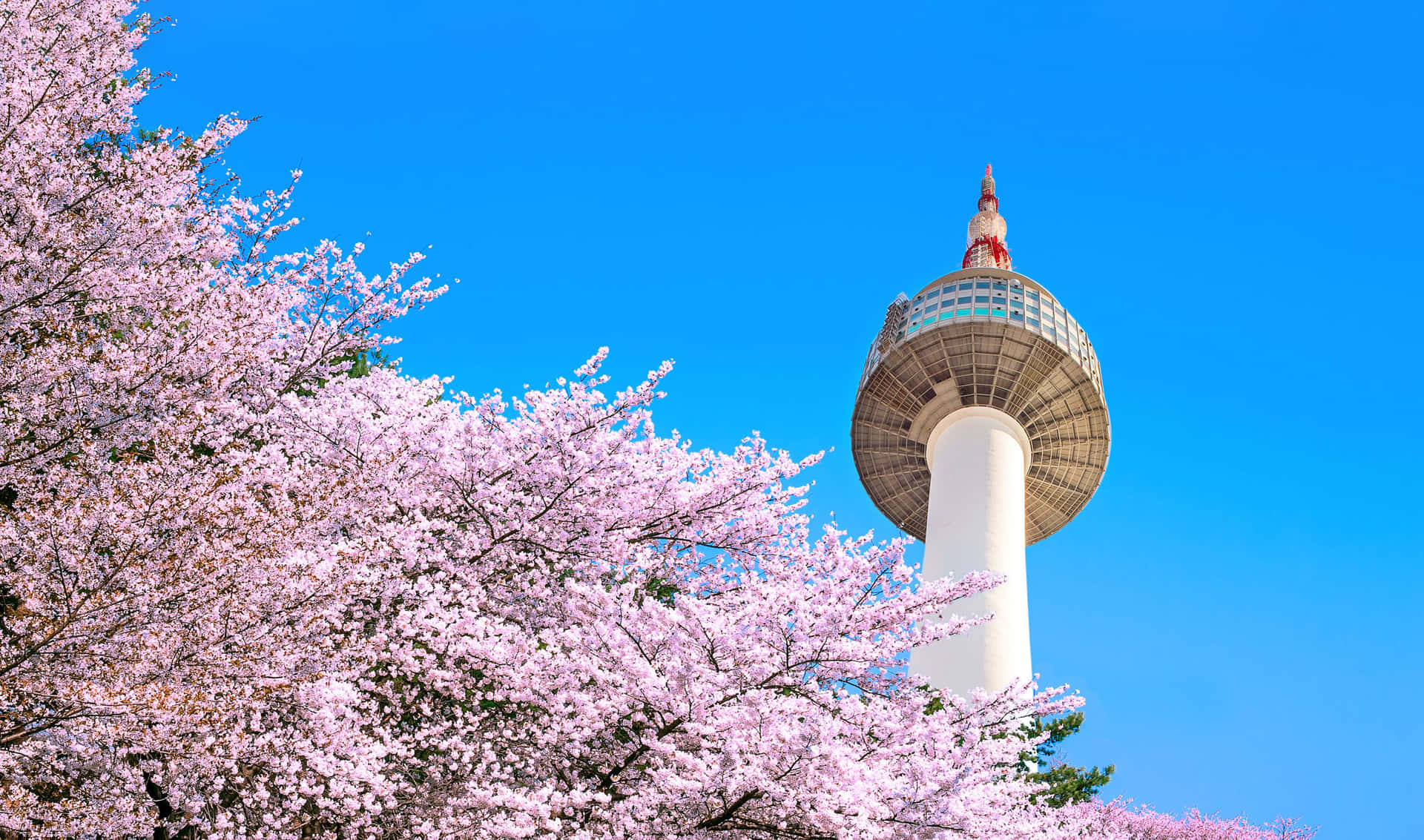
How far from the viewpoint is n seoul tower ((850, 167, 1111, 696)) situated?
35.2m

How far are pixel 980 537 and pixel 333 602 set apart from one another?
30.4m

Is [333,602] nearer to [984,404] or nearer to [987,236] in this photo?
[984,404]

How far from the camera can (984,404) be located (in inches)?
1534

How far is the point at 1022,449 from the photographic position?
129 ft

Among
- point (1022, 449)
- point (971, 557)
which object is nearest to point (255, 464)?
point (971, 557)

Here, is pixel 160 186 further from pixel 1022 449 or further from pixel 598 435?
pixel 1022 449

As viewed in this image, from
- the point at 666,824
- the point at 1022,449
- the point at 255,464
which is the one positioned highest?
the point at 1022,449

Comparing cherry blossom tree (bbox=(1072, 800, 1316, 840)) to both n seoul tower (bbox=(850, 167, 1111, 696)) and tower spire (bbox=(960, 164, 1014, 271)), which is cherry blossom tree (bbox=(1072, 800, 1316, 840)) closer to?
n seoul tower (bbox=(850, 167, 1111, 696))

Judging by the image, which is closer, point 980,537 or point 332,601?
point 332,601

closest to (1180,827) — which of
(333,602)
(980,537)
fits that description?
(980,537)

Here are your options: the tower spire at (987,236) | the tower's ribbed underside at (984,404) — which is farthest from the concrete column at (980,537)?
the tower spire at (987,236)

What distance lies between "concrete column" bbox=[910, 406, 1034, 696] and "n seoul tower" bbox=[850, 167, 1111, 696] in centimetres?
6

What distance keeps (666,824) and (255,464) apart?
14.9 ft

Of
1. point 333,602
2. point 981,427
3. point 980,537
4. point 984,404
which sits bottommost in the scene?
point 333,602
